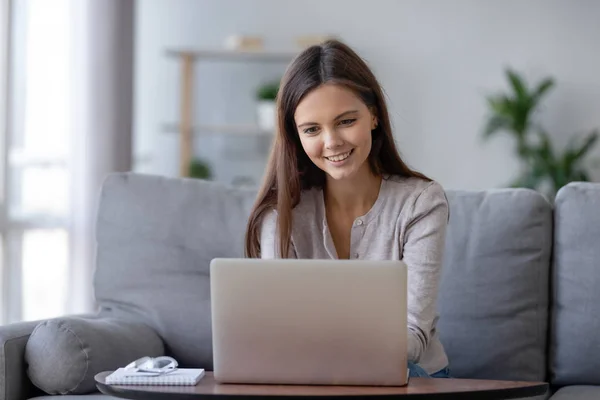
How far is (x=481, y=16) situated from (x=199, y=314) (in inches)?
167

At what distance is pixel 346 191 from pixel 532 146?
12.7ft

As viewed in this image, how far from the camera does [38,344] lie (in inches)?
77.1

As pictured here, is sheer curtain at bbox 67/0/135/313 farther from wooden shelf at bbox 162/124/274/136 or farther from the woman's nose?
the woman's nose

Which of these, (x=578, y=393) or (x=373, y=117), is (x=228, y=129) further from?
(x=578, y=393)

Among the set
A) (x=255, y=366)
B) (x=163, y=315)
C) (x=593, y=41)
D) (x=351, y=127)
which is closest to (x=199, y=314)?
(x=163, y=315)

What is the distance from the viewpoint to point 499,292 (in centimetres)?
221

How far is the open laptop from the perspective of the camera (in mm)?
1391

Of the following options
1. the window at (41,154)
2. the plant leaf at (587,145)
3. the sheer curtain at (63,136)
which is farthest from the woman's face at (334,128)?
the plant leaf at (587,145)

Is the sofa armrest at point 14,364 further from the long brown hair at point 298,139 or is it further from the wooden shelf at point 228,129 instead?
the wooden shelf at point 228,129

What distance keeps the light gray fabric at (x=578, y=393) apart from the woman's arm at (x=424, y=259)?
395 millimetres

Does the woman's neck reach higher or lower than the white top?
higher

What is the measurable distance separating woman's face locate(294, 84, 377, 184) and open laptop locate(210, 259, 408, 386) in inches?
21.5

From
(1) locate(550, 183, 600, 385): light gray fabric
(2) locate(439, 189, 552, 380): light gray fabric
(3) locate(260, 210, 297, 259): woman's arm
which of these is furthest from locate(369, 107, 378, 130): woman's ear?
(1) locate(550, 183, 600, 385): light gray fabric

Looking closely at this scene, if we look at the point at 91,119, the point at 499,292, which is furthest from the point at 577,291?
the point at 91,119
